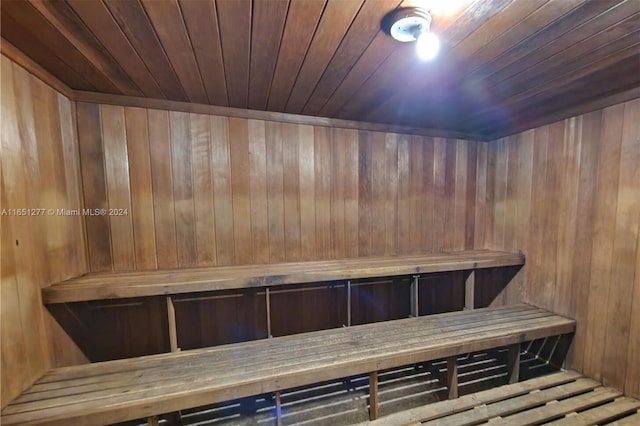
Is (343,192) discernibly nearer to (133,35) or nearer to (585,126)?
(133,35)

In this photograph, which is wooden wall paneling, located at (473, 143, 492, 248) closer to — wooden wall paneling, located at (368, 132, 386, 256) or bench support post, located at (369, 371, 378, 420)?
wooden wall paneling, located at (368, 132, 386, 256)

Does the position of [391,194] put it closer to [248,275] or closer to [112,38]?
[248,275]

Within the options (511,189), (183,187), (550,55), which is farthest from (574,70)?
(183,187)

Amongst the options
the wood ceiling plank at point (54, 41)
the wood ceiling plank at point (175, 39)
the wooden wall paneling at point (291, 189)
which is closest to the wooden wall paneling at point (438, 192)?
the wooden wall paneling at point (291, 189)

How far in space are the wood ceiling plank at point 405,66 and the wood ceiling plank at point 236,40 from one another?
672 millimetres

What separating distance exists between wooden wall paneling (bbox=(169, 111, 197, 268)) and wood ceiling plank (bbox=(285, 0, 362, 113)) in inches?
33.7

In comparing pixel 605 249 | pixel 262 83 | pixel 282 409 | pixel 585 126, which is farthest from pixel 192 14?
pixel 605 249

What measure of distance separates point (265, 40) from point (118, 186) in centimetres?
141

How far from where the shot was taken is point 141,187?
1.78 metres

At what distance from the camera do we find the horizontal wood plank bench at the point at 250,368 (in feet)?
3.81

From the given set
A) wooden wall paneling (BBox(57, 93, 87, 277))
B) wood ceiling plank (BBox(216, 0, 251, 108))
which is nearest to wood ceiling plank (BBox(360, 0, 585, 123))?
wood ceiling plank (BBox(216, 0, 251, 108))

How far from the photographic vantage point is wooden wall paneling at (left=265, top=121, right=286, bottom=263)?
2.04 metres

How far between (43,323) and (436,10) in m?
2.34

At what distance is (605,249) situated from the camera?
5.82 feet
